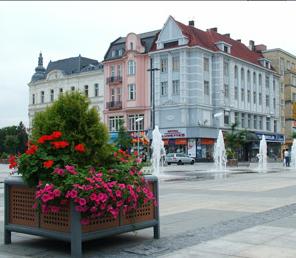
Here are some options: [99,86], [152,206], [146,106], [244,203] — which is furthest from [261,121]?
[152,206]

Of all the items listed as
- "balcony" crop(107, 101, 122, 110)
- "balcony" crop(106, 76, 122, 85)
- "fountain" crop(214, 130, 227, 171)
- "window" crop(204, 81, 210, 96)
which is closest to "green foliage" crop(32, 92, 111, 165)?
"fountain" crop(214, 130, 227, 171)

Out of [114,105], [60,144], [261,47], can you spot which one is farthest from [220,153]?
[261,47]

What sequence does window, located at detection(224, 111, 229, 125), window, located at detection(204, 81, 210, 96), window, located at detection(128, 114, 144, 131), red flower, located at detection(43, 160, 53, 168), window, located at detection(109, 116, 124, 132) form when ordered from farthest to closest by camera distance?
window, located at detection(109, 116, 124, 132) < window, located at detection(128, 114, 144, 131) < window, located at detection(224, 111, 229, 125) < window, located at detection(204, 81, 210, 96) < red flower, located at detection(43, 160, 53, 168)

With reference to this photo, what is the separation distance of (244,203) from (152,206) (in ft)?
18.7

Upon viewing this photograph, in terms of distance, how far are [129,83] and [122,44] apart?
6.33m

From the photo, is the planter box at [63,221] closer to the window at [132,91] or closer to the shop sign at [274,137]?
the window at [132,91]

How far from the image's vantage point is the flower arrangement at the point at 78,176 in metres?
6.47

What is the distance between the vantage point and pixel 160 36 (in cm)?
6347

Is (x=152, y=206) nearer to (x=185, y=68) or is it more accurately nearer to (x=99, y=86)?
(x=185, y=68)

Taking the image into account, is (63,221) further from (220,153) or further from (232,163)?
(232,163)

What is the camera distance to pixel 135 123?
219 feet

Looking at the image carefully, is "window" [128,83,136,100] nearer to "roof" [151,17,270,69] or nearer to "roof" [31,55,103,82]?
"roof" [151,17,270,69]

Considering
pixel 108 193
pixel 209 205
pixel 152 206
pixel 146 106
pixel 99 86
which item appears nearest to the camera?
pixel 108 193

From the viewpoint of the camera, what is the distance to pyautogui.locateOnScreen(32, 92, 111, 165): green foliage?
7.11 metres
